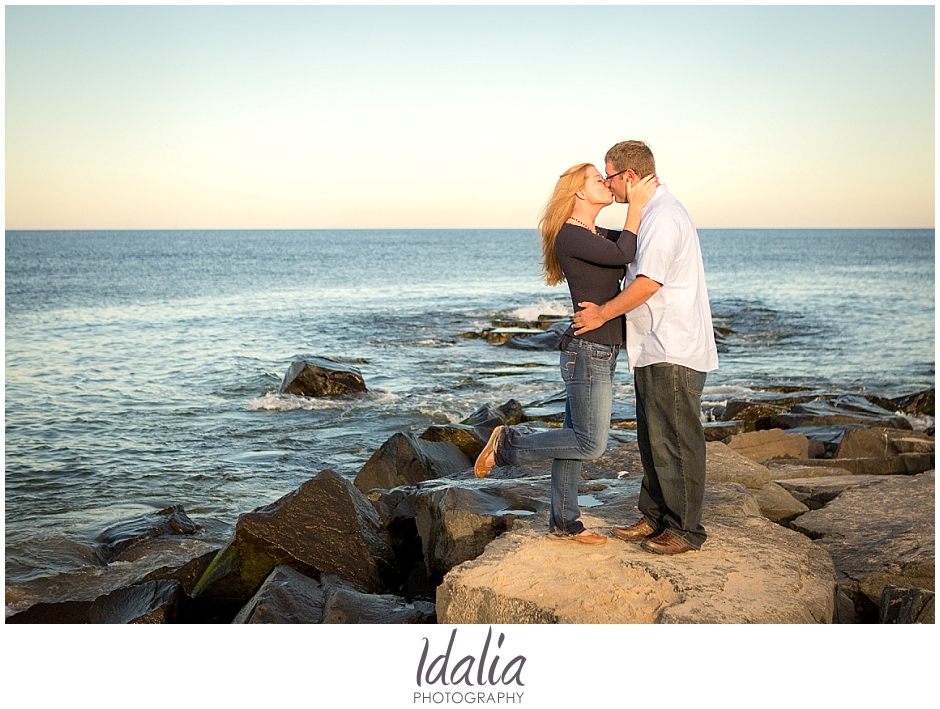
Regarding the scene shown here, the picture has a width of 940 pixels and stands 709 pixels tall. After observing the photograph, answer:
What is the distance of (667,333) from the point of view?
4.62m

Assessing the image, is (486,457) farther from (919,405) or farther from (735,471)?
(919,405)

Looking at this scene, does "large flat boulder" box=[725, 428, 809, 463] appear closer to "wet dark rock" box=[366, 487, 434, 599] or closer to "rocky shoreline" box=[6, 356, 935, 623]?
"rocky shoreline" box=[6, 356, 935, 623]

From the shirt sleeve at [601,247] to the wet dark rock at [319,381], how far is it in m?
10.5

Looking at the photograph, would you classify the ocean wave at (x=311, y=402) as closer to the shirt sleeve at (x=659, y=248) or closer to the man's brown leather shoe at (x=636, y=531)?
the man's brown leather shoe at (x=636, y=531)

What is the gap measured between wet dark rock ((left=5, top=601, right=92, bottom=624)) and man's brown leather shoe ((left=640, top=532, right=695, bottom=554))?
3759 millimetres

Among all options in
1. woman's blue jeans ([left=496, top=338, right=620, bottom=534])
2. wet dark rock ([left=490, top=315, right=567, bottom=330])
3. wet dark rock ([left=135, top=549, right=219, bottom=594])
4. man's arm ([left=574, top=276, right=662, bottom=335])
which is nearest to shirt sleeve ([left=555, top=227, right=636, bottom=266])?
man's arm ([left=574, top=276, right=662, bottom=335])

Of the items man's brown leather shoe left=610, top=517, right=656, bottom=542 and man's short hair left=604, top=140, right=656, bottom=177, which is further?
man's brown leather shoe left=610, top=517, right=656, bottom=542

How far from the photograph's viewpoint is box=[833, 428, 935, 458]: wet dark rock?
8.98 meters

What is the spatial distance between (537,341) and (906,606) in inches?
700

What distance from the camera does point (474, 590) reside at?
456 cm

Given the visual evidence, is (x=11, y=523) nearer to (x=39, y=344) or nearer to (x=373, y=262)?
(x=39, y=344)

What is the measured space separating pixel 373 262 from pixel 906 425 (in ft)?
194

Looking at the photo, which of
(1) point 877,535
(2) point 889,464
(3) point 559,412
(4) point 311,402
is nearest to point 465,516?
(1) point 877,535
